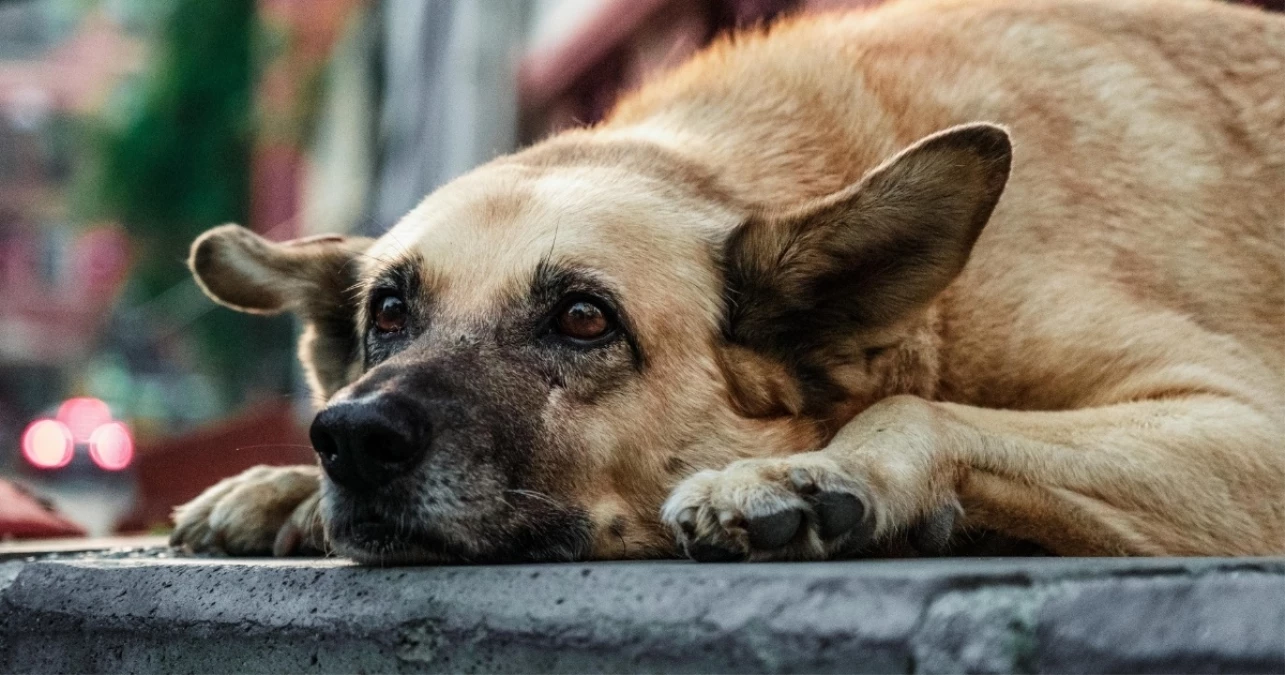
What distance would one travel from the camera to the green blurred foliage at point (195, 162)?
21594 mm

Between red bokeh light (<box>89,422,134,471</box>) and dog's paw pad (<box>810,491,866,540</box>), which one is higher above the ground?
dog's paw pad (<box>810,491,866,540</box>)

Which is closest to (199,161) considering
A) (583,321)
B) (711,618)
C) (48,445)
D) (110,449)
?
(48,445)

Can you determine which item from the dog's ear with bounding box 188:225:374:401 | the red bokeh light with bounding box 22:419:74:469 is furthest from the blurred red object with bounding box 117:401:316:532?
the red bokeh light with bounding box 22:419:74:469

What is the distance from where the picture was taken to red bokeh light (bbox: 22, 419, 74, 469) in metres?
14.5

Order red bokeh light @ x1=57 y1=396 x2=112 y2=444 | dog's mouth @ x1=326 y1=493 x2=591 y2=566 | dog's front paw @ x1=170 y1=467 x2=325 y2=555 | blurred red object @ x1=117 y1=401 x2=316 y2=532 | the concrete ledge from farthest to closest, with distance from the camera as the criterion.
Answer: red bokeh light @ x1=57 y1=396 x2=112 y2=444 → blurred red object @ x1=117 y1=401 x2=316 y2=532 → dog's front paw @ x1=170 y1=467 x2=325 y2=555 → dog's mouth @ x1=326 y1=493 x2=591 y2=566 → the concrete ledge

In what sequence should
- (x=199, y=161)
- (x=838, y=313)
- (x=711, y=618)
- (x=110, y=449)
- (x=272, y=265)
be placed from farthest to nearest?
(x=199, y=161)
(x=110, y=449)
(x=272, y=265)
(x=838, y=313)
(x=711, y=618)

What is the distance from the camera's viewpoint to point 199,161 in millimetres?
23875

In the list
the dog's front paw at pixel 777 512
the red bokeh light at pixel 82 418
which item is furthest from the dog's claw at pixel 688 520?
the red bokeh light at pixel 82 418

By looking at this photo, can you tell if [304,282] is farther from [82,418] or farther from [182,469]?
[82,418]

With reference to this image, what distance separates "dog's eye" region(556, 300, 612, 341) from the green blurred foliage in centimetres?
1891

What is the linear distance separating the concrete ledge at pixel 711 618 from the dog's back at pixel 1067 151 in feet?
3.41

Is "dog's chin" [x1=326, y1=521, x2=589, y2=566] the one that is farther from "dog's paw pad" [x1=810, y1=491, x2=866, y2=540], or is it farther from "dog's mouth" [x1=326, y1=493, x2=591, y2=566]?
"dog's paw pad" [x1=810, y1=491, x2=866, y2=540]

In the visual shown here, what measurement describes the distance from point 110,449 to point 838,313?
13012mm

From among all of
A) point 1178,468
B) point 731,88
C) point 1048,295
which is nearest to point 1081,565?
point 1178,468
